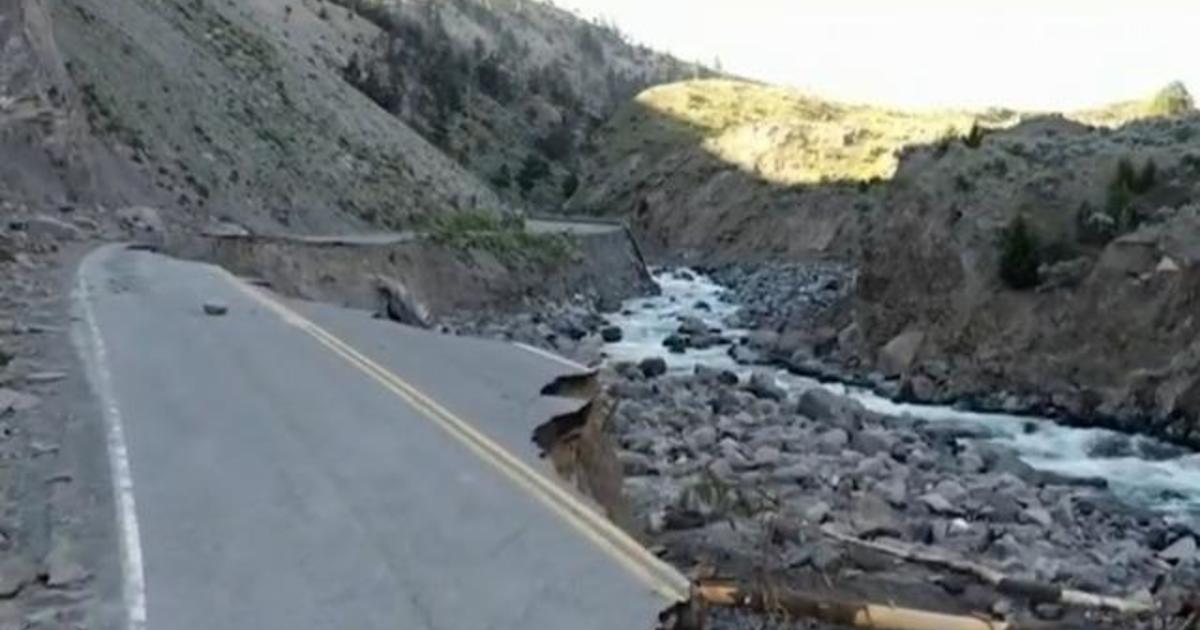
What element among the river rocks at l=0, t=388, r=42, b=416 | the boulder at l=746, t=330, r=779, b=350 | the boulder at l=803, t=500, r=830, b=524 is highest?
the river rocks at l=0, t=388, r=42, b=416

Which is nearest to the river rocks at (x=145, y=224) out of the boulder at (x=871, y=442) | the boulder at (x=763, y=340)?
the boulder at (x=763, y=340)

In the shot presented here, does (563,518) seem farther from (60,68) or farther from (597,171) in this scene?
(597,171)

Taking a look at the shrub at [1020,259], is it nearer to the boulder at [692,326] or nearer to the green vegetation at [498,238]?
the boulder at [692,326]

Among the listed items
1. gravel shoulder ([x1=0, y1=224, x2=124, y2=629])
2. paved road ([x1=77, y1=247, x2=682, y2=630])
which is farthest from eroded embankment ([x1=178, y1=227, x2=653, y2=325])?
paved road ([x1=77, y1=247, x2=682, y2=630])

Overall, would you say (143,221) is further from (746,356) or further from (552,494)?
(552,494)

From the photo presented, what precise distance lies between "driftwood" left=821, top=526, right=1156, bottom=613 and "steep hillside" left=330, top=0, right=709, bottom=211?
70.8 meters

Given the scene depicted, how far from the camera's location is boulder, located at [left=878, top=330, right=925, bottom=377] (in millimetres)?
31234

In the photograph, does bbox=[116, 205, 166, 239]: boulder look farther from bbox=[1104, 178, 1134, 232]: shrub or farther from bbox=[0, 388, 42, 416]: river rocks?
bbox=[0, 388, 42, 416]: river rocks

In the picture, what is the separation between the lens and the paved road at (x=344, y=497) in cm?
656

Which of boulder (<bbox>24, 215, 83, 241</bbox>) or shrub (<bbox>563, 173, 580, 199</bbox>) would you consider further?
shrub (<bbox>563, 173, 580, 199</bbox>)

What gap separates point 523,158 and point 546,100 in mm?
16542

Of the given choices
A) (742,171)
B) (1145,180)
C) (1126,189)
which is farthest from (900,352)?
(742,171)

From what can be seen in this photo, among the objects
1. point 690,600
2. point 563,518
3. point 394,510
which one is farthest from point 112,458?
point 690,600

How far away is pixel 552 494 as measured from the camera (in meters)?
8.70
